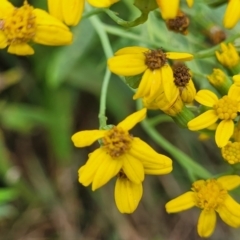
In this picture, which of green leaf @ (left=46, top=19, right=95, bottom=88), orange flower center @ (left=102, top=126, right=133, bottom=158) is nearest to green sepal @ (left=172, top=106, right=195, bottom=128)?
orange flower center @ (left=102, top=126, right=133, bottom=158)

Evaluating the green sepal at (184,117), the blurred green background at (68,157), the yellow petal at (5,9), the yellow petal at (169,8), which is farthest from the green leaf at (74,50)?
the yellow petal at (169,8)

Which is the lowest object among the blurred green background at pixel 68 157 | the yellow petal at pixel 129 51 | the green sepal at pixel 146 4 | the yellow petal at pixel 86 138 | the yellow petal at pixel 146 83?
the blurred green background at pixel 68 157

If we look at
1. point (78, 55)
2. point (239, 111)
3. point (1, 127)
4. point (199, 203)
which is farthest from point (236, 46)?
point (1, 127)

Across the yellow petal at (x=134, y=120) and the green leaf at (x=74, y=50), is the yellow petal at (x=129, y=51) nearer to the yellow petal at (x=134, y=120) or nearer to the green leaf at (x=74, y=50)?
the yellow petal at (x=134, y=120)

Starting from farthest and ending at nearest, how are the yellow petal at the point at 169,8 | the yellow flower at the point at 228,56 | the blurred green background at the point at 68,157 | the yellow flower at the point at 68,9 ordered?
the blurred green background at the point at 68,157 < the yellow flower at the point at 228,56 < the yellow flower at the point at 68,9 < the yellow petal at the point at 169,8

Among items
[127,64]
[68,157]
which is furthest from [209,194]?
[68,157]

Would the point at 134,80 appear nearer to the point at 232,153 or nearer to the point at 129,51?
the point at 129,51
